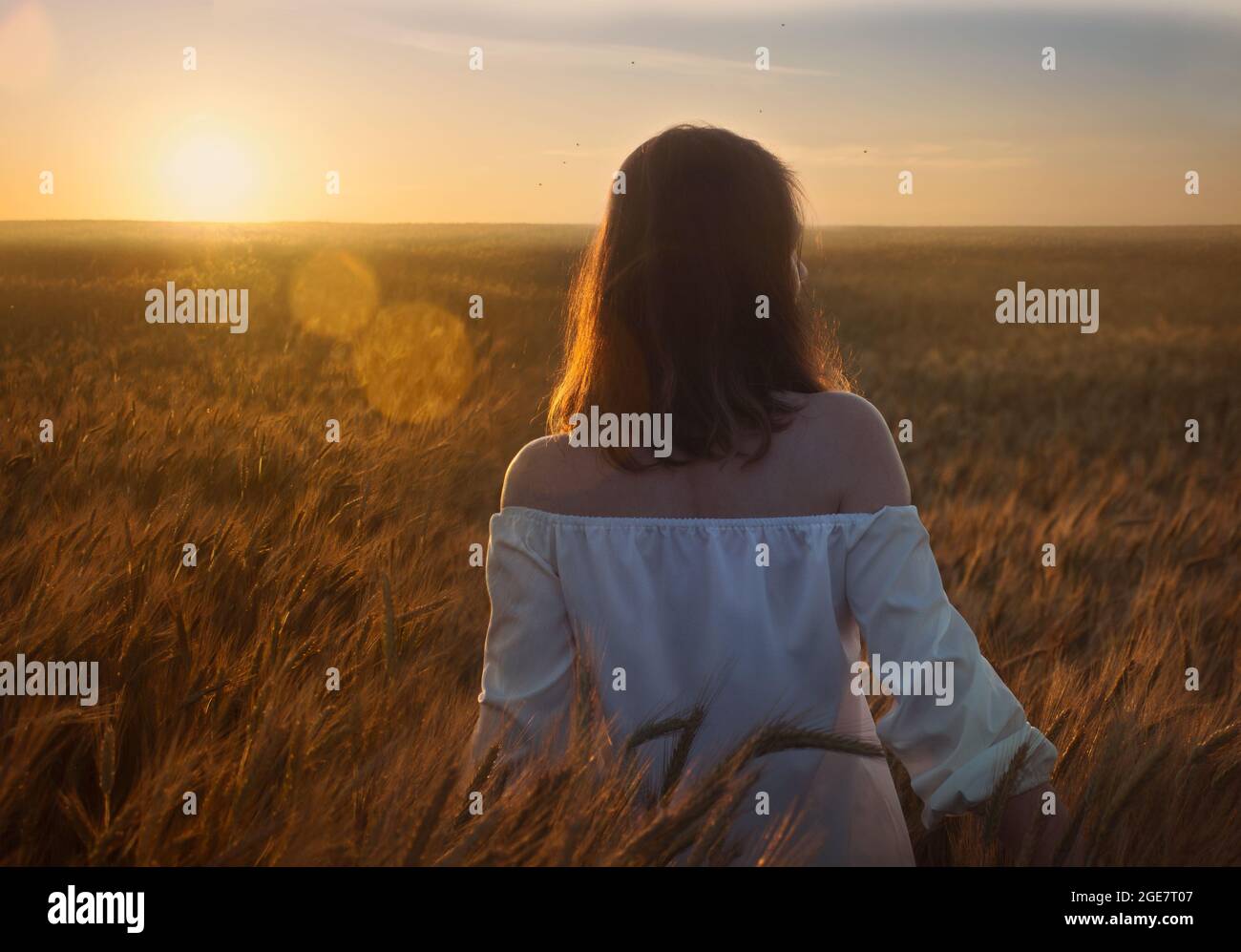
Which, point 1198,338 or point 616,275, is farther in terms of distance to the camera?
point 1198,338

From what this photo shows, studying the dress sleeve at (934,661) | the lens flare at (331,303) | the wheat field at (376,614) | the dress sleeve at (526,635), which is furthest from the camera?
the lens flare at (331,303)

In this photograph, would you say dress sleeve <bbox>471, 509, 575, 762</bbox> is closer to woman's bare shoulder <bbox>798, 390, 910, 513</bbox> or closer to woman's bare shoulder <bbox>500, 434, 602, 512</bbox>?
woman's bare shoulder <bbox>500, 434, 602, 512</bbox>

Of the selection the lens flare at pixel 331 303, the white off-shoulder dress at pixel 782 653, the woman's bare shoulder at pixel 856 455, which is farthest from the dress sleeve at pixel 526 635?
the lens flare at pixel 331 303

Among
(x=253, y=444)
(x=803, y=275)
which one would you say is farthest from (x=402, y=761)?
(x=253, y=444)

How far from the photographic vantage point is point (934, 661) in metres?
1.43

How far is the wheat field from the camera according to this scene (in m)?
1.14

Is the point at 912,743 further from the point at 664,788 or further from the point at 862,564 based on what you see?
the point at 664,788

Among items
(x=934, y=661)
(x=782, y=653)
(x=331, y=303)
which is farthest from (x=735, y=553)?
(x=331, y=303)

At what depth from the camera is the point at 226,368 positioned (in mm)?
6188

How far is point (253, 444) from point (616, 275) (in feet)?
6.13

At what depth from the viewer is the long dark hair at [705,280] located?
1.58 m

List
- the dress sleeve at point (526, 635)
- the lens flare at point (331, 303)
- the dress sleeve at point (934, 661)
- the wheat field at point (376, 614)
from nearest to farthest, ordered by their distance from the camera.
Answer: the wheat field at point (376, 614) < the dress sleeve at point (934, 661) < the dress sleeve at point (526, 635) < the lens flare at point (331, 303)

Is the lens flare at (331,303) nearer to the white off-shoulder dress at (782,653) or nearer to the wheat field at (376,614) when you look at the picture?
the wheat field at (376,614)

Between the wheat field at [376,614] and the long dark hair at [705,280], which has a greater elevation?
the long dark hair at [705,280]
